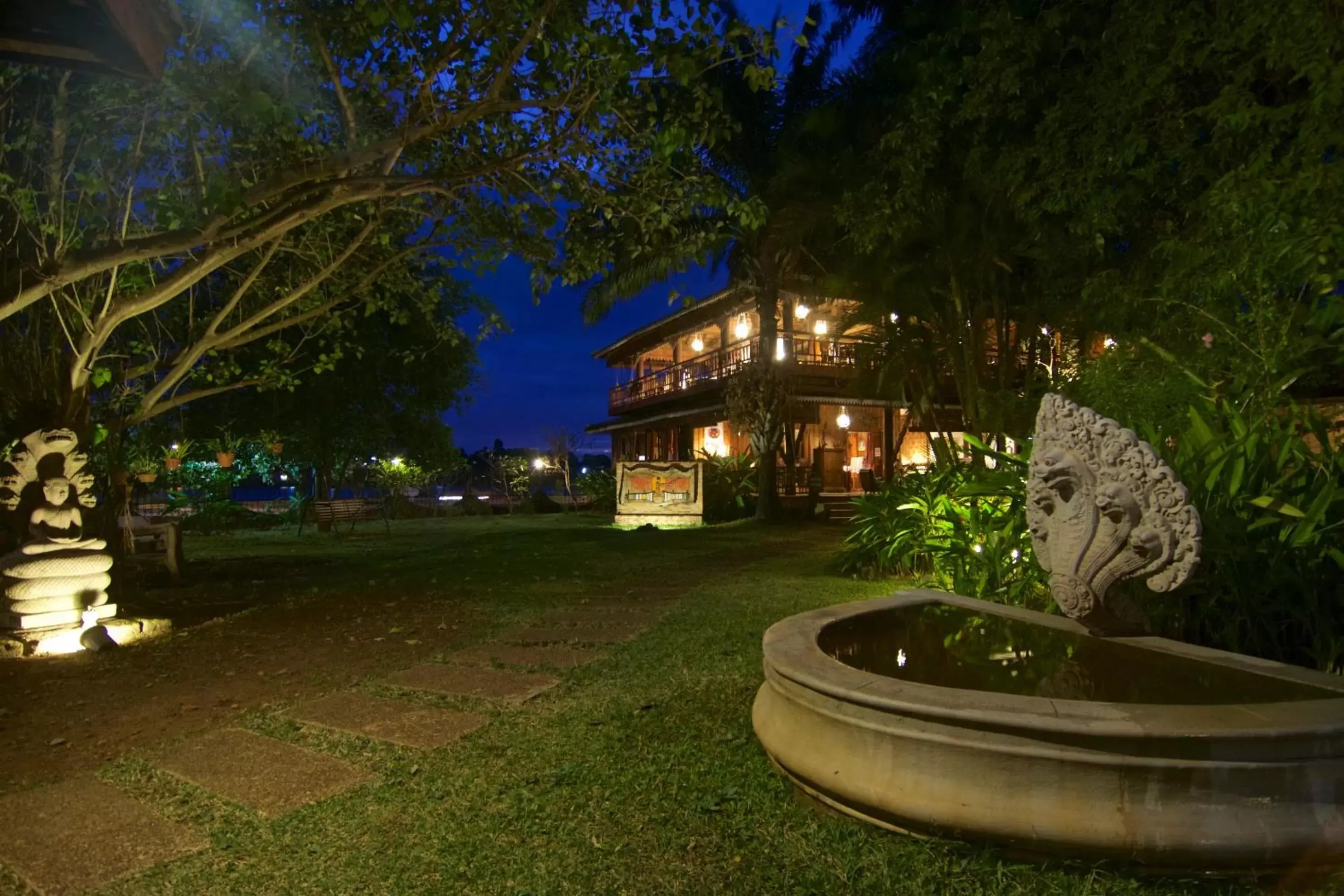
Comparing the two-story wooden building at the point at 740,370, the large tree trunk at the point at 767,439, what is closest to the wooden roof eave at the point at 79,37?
the two-story wooden building at the point at 740,370

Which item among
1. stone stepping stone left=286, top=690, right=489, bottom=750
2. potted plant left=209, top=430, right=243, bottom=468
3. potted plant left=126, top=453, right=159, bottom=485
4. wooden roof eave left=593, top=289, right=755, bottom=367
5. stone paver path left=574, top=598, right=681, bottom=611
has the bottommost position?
stone stepping stone left=286, top=690, right=489, bottom=750

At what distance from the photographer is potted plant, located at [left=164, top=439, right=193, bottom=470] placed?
18111 millimetres

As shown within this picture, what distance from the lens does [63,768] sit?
11.5ft

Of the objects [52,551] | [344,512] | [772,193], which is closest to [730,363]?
[772,193]

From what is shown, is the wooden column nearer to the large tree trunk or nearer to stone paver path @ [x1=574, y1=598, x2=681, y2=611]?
the large tree trunk

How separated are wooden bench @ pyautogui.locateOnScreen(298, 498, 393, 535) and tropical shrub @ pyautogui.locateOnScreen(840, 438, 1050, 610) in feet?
39.8

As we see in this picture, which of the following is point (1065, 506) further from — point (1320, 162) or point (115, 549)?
point (115, 549)

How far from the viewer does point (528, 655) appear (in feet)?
17.2

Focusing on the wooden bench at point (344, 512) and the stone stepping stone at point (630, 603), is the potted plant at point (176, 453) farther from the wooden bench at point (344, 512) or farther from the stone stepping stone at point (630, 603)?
the stone stepping stone at point (630, 603)

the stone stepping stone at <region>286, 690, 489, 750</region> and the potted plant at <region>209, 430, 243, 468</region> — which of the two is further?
the potted plant at <region>209, 430, 243, 468</region>

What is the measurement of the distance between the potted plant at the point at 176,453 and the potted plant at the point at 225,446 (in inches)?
23.1

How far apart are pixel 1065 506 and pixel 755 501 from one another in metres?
14.7

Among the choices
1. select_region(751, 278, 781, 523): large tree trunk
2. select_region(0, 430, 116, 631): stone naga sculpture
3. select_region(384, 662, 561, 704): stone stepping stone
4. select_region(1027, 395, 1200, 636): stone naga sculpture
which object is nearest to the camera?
select_region(1027, 395, 1200, 636): stone naga sculpture

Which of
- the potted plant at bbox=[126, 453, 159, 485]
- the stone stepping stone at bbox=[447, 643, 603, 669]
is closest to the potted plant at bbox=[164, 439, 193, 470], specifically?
the potted plant at bbox=[126, 453, 159, 485]
